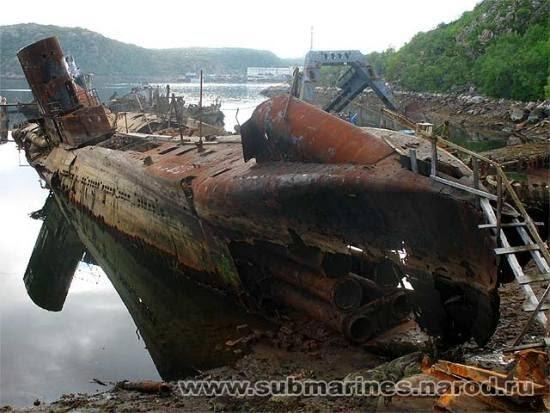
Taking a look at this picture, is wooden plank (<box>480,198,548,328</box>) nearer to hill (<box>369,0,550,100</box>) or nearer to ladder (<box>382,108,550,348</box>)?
ladder (<box>382,108,550,348</box>)

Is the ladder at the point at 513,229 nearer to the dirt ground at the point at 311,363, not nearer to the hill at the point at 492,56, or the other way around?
the dirt ground at the point at 311,363

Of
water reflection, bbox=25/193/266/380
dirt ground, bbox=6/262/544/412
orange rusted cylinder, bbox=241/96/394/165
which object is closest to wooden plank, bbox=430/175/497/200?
orange rusted cylinder, bbox=241/96/394/165

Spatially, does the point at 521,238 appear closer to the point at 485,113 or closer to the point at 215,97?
the point at 485,113

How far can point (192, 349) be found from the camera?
10.3 metres

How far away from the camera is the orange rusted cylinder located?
9.20 m

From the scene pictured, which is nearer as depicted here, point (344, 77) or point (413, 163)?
point (413, 163)

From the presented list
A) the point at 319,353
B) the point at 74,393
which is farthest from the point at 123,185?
the point at 319,353

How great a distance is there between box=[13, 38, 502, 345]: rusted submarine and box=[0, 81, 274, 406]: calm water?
76cm

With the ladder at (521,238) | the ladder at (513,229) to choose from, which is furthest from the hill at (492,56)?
the ladder at (521,238)

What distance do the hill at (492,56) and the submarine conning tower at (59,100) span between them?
26.6 metres

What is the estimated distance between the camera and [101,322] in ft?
41.3

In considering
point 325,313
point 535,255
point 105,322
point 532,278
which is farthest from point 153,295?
point 532,278

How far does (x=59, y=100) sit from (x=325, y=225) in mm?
16776

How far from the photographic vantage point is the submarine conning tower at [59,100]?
2134cm
